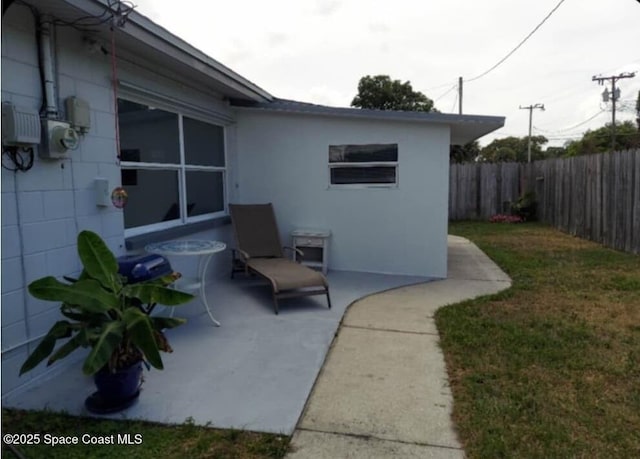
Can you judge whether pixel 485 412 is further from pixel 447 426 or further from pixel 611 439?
pixel 611 439

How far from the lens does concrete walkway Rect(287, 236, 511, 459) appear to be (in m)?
2.61

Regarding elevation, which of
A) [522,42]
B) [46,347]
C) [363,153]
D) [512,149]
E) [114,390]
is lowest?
[114,390]

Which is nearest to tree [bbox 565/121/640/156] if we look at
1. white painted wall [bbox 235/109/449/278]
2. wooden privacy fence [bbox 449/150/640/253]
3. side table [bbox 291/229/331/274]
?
wooden privacy fence [bbox 449/150/640/253]

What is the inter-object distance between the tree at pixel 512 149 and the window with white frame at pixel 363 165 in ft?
145

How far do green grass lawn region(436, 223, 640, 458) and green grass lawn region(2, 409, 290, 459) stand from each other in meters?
1.30

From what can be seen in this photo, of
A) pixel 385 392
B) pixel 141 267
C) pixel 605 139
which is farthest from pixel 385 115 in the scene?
pixel 605 139

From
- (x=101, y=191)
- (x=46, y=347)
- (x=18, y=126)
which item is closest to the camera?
(x=46, y=347)

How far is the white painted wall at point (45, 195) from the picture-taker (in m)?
3.14

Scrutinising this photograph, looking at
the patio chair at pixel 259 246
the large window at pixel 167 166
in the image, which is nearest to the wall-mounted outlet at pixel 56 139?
the large window at pixel 167 166

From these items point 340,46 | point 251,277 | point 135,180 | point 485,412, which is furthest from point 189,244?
point 340,46

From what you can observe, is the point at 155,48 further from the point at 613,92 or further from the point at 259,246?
the point at 613,92

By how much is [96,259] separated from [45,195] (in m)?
1.00

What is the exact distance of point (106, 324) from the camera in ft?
8.95

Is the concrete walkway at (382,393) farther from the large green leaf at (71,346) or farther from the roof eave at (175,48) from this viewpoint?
the roof eave at (175,48)
